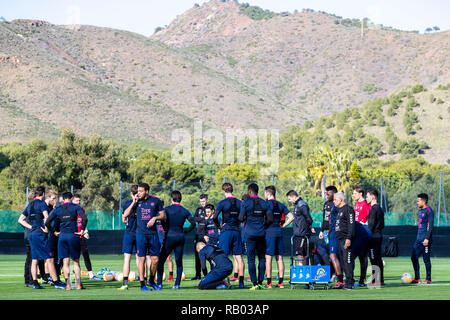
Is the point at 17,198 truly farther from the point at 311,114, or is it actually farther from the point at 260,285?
the point at 311,114

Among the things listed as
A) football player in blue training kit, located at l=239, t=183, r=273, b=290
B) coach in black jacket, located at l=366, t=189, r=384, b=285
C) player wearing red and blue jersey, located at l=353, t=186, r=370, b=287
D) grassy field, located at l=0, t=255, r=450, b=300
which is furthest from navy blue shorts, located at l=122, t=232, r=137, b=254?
coach in black jacket, located at l=366, t=189, r=384, b=285

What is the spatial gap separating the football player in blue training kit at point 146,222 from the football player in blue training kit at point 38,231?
2368mm

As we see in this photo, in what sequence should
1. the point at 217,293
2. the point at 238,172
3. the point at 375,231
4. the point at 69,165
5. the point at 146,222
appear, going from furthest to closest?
the point at 238,172 → the point at 69,165 → the point at 375,231 → the point at 146,222 → the point at 217,293

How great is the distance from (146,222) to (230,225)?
209 cm

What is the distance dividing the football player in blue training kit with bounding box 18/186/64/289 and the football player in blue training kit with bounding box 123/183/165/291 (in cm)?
237

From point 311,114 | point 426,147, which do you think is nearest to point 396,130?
point 426,147

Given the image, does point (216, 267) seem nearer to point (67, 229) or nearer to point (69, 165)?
point (67, 229)

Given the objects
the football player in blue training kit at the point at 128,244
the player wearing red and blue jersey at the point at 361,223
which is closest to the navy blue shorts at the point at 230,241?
the football player in blue training kit at the point at 128,244

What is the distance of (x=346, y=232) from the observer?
16156 mm

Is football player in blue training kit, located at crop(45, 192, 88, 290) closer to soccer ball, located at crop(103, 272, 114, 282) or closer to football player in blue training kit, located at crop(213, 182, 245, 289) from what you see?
soccer ball, located at crop(103, 272, 114, 282)

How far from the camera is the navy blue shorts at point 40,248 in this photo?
17.4 metres

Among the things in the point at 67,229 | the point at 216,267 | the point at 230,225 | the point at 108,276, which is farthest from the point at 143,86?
the point at 216,267

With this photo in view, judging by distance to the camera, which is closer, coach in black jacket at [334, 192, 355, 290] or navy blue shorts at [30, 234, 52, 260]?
coach in black jacket at [334, 192, 355, 290]

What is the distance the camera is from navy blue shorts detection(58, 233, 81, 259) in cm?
1639
